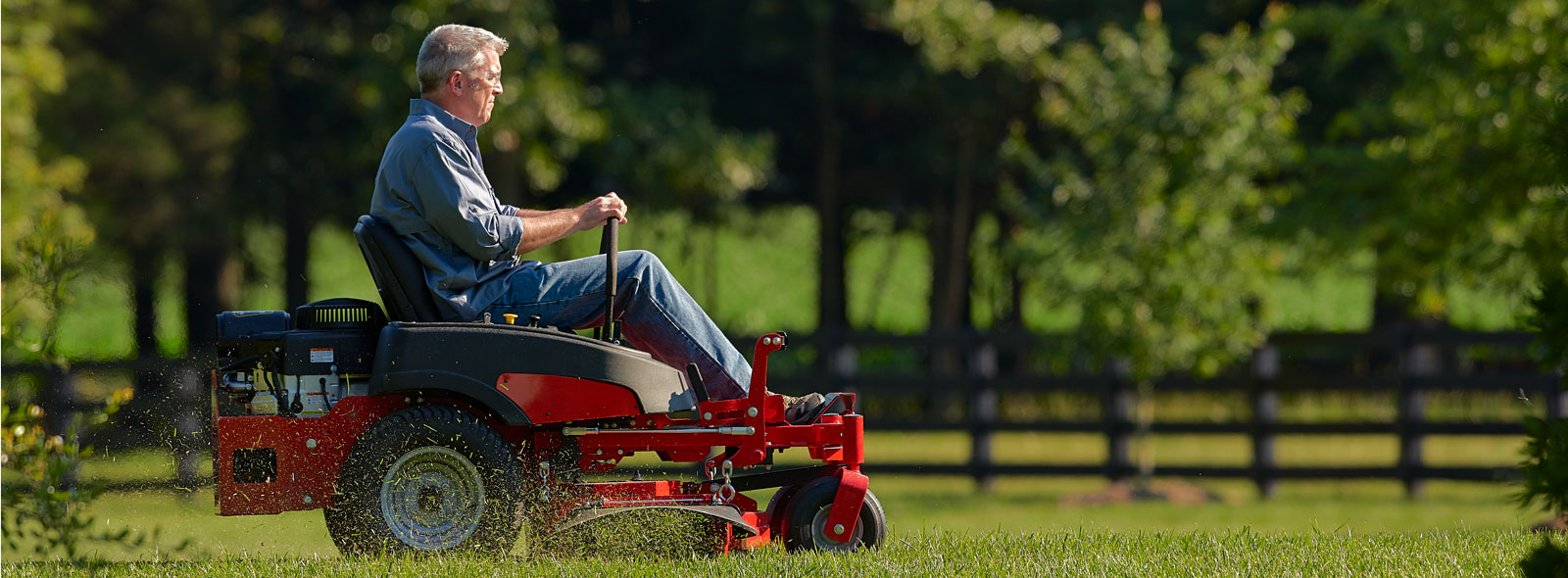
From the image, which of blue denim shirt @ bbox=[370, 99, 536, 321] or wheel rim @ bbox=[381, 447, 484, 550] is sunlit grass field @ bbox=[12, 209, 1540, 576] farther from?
blue denim shirt @ bbox=[370, 99, 536, 321]

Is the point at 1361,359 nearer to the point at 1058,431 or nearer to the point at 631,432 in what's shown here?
the point at 1058,431

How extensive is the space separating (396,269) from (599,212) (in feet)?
1.87

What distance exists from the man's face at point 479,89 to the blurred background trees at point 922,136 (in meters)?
3.20

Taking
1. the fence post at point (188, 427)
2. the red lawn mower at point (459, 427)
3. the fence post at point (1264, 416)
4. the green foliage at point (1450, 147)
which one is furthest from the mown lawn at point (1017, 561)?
the fence post at point (1264, 416)

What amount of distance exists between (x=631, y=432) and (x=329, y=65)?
13.8 metres

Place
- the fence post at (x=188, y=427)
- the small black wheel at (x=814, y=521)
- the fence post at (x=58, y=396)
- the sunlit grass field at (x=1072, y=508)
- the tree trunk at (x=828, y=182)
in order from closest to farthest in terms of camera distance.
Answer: the small black wheel at (x=814, y=521) < the fence post at (x=188, y=427) < the sunlit grass field at (x=1072, y=508) < the fence post at (x=58, y=396) < the tree trunk at (x=828, y=182)

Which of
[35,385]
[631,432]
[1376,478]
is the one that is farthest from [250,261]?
[631,432]

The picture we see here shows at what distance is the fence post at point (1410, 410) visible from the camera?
1194cm

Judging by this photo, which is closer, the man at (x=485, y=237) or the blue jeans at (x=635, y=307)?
the man at (x=485, y=237)

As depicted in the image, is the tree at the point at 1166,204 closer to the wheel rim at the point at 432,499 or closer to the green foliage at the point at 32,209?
the green foliage at the point at 32,209

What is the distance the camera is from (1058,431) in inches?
484

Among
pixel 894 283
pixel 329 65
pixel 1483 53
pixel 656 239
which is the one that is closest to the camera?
pixel 1483 53

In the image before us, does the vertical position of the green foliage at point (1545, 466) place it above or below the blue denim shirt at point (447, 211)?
below

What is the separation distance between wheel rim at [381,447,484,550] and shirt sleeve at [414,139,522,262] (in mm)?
568
